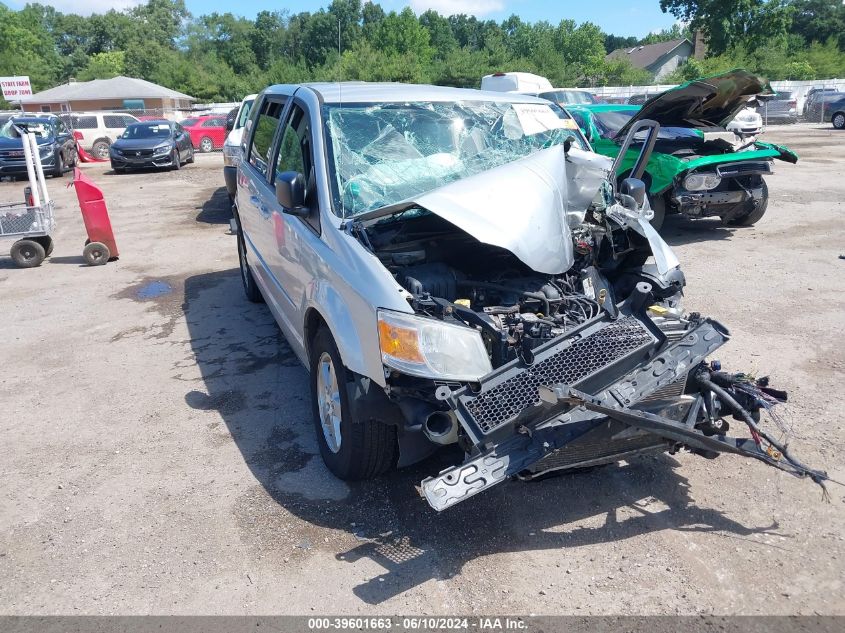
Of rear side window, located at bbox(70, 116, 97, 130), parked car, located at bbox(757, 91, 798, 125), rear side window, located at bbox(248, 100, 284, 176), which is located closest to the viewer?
rear side window, located at bbox(248, 100, 284, 176)

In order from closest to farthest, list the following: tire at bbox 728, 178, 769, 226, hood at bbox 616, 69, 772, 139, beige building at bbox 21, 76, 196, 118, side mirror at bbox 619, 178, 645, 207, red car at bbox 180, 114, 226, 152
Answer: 1. side mirror at bbox 619, 178, 645, 207
2. hood at bbox 616, 69, 772, 139
3. tire at bbox 728, 178, 769, 226
4. red car at bbox 180, 114, 226, 152
5. beige building at bbox 21, 76, 196, 118

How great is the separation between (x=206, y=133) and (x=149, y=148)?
8.93 m

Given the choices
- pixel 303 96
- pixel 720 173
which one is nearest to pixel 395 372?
pixel 303 96

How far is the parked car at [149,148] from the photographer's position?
65.1 feet

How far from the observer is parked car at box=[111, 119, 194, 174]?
65.1ft

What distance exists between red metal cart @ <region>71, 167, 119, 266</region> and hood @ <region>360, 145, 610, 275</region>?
6749mm

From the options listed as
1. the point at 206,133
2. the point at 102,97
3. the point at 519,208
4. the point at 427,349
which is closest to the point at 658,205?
the point at 519,208

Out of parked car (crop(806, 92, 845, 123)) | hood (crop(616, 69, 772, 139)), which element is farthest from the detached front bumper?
parked car (crop(806, 92, 845, 123))

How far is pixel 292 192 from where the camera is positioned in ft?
12.3

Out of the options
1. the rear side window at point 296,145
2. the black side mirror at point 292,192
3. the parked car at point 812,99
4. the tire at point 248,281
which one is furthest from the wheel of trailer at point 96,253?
the parked car at point 812,99

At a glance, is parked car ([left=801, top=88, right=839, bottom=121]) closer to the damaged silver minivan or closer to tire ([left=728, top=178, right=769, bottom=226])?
tire ([left=728, top=178, right=769, bottom=226])

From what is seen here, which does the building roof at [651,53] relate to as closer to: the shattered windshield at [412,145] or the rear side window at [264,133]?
the rear side window at [264,133]

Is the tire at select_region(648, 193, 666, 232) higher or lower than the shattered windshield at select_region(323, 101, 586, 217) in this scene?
lower

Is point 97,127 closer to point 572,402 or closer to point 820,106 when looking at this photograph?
point 572,402
